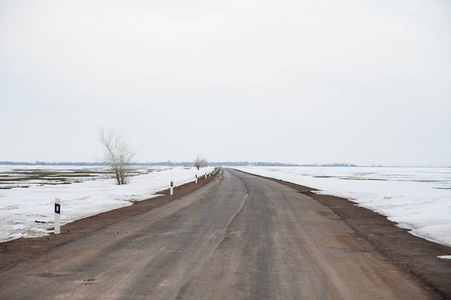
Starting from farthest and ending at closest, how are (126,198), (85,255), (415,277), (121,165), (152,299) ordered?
(121,165) < (126,198) < (85,255) < (415,277) < (152,299)

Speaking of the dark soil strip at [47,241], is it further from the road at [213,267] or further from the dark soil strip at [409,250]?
the dark soil strip at [409,250]

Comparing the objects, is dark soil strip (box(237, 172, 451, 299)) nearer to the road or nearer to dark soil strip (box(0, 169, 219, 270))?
the road

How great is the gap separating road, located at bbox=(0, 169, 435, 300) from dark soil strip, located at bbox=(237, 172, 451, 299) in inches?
12.2

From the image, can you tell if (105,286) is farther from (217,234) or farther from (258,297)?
(217,234)

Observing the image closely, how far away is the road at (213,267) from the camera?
214 inches

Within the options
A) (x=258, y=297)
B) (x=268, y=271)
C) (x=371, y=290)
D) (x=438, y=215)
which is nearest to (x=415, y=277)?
(x=371, y=290)

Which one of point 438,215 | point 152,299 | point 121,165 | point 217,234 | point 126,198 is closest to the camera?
A: point 152,299

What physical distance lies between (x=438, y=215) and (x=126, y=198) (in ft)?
55.7

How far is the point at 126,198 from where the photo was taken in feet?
72.1

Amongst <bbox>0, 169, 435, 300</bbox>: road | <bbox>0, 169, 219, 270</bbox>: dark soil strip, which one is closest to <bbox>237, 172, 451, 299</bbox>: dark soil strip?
<bbox>0, 169, 435, 300</bbox>: road

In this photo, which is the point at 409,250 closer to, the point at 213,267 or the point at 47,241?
the point at 213,267

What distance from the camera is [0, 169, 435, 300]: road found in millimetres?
5438

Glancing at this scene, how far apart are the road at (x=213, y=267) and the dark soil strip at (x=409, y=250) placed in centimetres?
31

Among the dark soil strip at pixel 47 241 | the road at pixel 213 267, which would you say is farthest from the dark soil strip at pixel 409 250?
the dark soil strip at pixel 47 241
